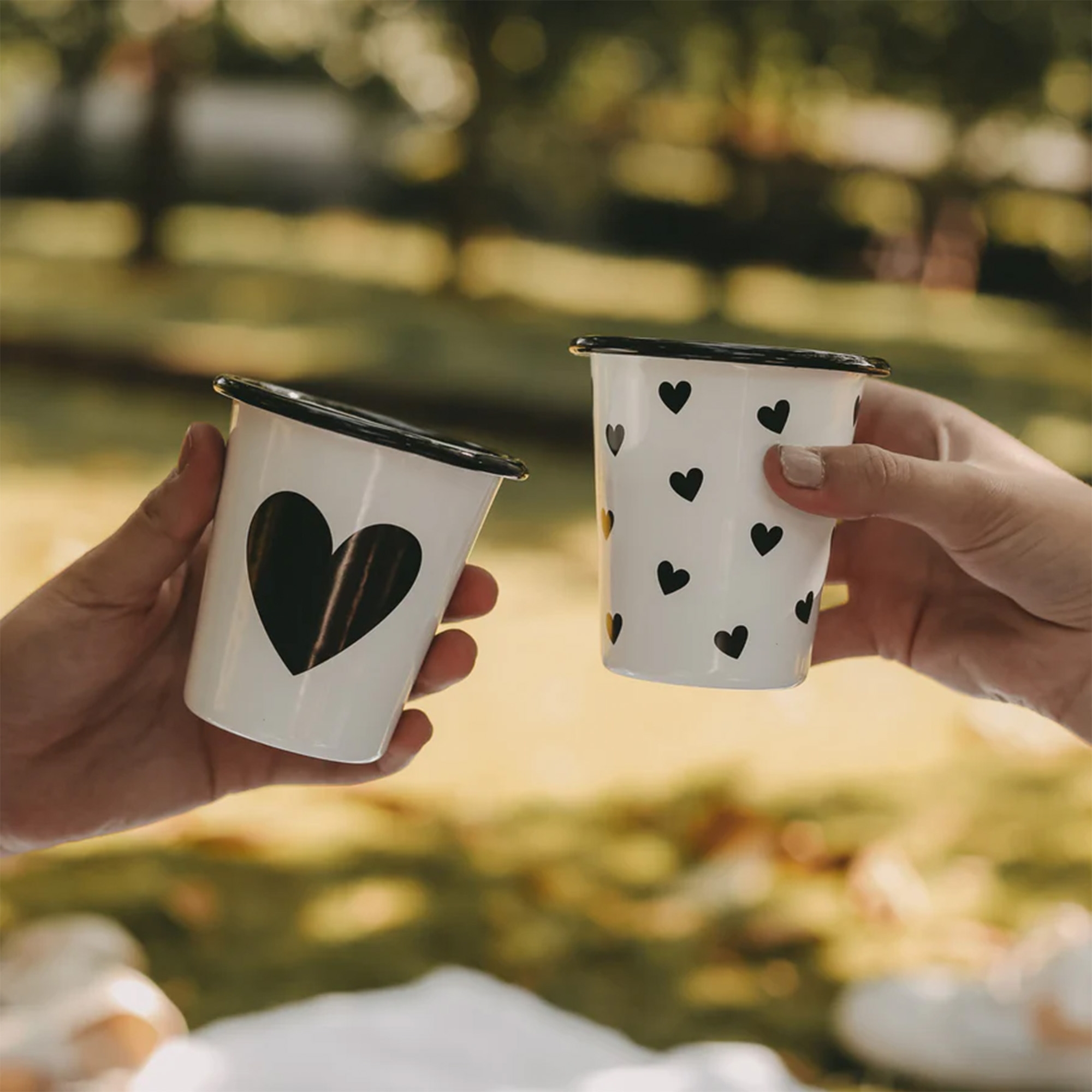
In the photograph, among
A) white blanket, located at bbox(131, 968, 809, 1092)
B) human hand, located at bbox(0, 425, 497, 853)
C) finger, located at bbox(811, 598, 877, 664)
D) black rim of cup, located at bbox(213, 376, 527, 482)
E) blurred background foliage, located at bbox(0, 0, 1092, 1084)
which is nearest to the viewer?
black rim of cup, located at bbox(213, 376, 527, 482)

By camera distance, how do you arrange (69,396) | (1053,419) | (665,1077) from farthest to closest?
(1053,419) < (69,396) < (665,1077)

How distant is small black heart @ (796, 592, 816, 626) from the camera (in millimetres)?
1280

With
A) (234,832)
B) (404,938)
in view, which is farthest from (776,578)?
(234,832)

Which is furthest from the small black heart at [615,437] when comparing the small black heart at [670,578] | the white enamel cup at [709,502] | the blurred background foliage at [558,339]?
the blurred background foliage at [558,339]

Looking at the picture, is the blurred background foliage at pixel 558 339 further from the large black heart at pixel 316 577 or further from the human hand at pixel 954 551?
the large black heart at pixel 316 577

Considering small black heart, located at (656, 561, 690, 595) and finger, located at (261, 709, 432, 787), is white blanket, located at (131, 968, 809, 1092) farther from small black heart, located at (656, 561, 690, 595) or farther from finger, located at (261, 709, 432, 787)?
small black heart, located at (656, 561, 690, 595)

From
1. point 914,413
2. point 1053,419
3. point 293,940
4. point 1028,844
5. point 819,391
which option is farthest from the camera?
point 1053,419

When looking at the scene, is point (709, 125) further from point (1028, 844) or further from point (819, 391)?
point (819, 391)

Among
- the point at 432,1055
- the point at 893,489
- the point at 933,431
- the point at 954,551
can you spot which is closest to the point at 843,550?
the point at 933,431

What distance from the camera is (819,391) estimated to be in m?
1.20

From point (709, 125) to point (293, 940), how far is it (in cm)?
1037

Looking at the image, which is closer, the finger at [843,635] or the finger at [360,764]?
the finger at [360,764]

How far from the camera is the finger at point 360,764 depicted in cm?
142

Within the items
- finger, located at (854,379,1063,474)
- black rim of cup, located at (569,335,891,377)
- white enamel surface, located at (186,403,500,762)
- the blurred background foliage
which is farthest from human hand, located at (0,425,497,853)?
the blurred background foliage
